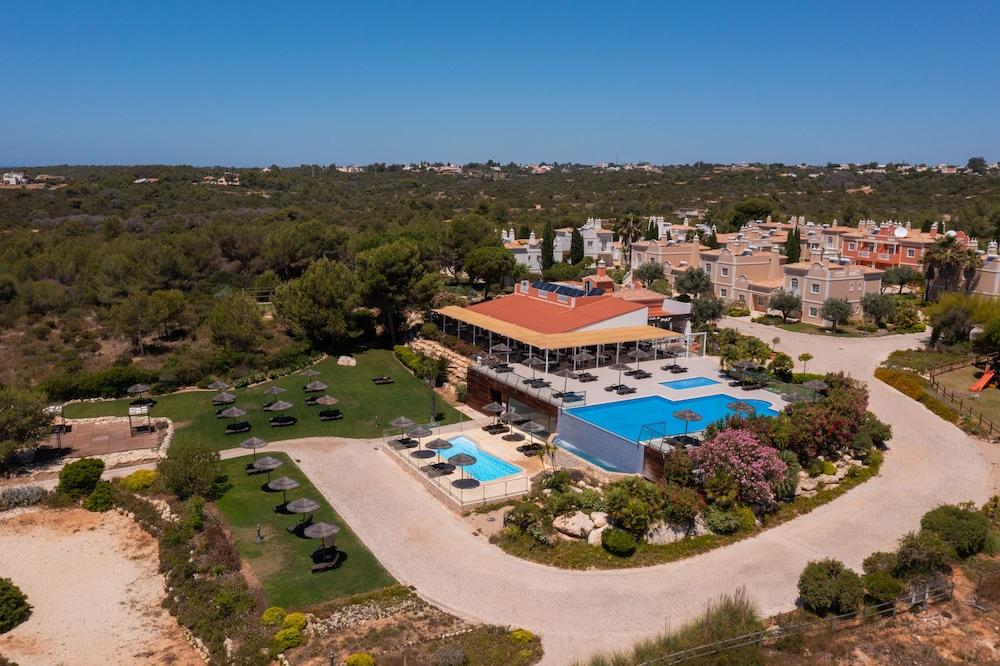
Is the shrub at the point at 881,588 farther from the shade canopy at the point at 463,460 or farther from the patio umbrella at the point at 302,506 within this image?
the patio umbrella at the point at 302,506

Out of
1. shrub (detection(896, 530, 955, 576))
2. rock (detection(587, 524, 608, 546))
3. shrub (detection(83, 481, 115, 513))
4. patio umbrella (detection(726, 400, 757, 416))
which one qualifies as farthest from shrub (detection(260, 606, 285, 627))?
patio umbrella (detection(726, 400, 757, 416))

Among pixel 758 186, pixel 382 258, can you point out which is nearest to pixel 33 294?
pixel 382 258

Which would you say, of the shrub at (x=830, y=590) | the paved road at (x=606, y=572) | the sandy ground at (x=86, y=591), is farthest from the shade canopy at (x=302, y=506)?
the shrub at (x=830, y=590)

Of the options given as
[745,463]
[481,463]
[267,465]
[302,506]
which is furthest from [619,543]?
[267,465]

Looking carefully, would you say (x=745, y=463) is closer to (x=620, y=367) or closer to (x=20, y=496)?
(x=620, y=367)

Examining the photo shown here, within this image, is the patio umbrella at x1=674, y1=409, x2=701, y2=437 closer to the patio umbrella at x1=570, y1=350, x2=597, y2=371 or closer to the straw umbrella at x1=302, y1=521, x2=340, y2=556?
the patio umbrella at x1=570, y1=350, x2=597, y2=371
